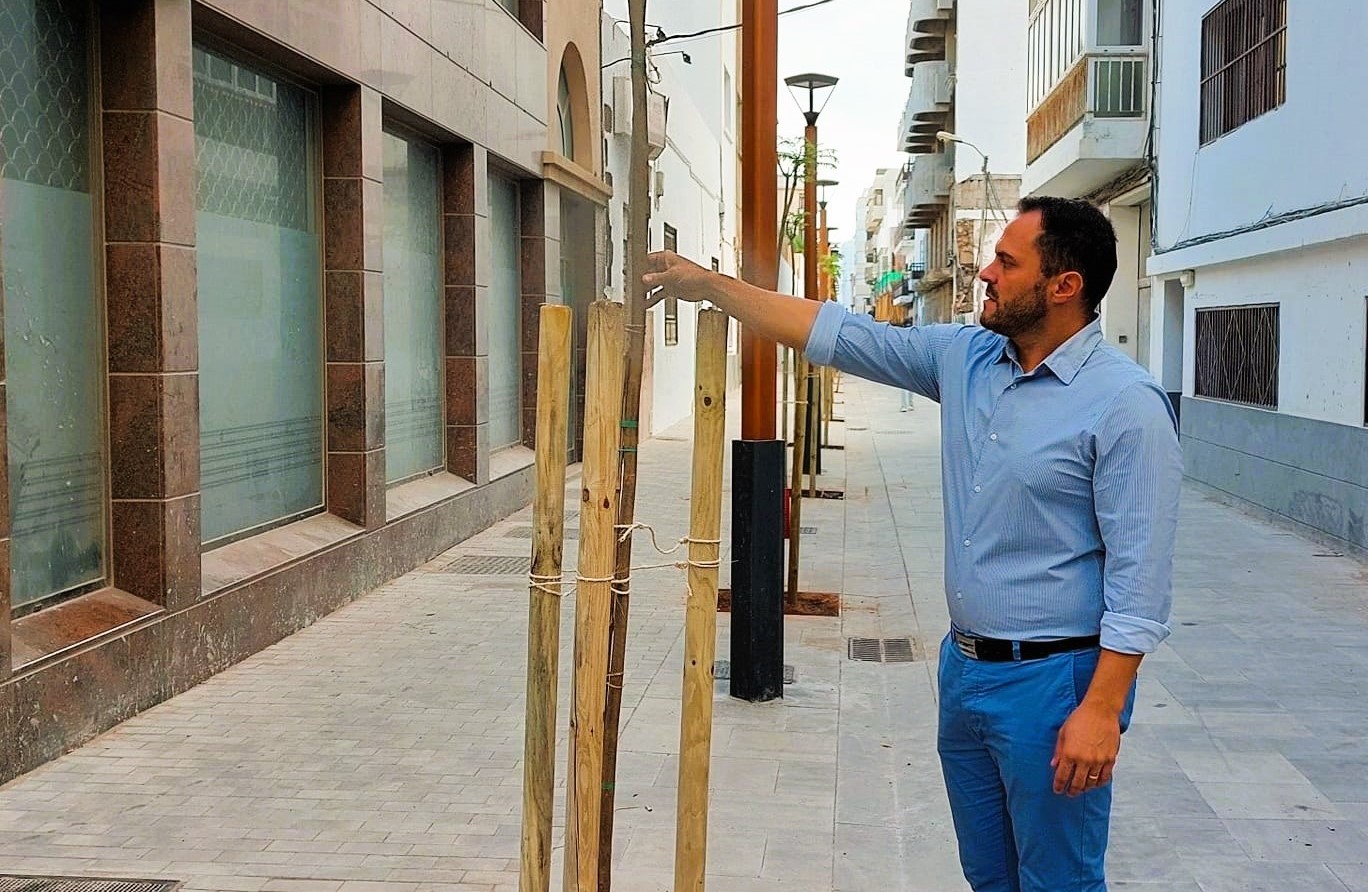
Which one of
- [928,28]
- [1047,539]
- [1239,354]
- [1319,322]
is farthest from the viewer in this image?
[928,28]

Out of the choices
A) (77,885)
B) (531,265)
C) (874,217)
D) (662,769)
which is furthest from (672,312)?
(874,217)

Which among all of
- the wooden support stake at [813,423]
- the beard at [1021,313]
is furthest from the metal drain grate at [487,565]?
the beard at [1021,313]

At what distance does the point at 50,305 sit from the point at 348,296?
315 cm

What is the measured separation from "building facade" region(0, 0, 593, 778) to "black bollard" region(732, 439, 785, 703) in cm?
256

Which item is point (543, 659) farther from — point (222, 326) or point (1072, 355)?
point (222, 326)

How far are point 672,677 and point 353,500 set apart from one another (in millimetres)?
3028

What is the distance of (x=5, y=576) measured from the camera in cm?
539

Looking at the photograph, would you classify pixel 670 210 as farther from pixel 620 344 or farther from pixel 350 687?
pixel 620 344

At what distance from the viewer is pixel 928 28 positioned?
50.0 m

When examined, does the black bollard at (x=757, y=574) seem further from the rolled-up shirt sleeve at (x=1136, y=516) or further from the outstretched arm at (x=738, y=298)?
the rolled-up shirt sleeve at (x=1136, y=516)

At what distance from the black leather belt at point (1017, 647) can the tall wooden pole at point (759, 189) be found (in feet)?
12.4

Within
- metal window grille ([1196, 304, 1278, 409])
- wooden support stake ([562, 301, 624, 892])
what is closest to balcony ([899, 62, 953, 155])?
metal window grille ([1196, 304, 1278, 409])

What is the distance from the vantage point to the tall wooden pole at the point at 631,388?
3.16m

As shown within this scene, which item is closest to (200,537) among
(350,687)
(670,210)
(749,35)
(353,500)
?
(350,687)
